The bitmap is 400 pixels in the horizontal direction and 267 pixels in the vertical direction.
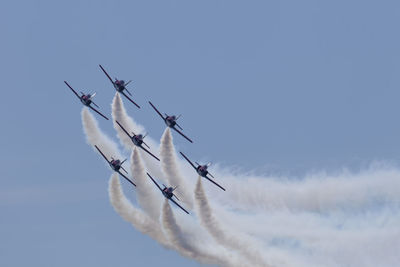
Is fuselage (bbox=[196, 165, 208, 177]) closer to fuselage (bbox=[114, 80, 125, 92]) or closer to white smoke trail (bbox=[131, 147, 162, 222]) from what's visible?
white smoke trail (bbox=[131, 147, 162, 222])

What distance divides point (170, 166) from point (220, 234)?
12.9 metres

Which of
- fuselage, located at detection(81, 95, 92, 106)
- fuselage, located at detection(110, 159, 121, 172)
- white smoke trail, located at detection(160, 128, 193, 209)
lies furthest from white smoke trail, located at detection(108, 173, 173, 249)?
fuselage, located at detection(81, 95, 92, 106)

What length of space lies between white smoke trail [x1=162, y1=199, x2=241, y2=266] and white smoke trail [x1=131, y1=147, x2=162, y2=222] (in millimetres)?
2278

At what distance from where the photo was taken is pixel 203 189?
10938 centimetres

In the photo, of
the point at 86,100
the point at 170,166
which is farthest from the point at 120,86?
the point at 170,166

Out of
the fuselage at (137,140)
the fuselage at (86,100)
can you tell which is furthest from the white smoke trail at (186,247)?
the fuselage at (86,100)

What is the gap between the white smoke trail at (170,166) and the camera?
113125mm

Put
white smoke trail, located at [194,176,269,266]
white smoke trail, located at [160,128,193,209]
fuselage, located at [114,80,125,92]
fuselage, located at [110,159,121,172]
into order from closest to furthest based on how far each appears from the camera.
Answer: white smoke trail, located at [194,176,269,266], white smoke trail, located at [160,128,193,209], fuselage, located at [110,159,121,172], fuselage, located at [114,80,125,92]

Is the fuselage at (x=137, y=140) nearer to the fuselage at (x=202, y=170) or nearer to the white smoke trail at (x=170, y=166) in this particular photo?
the white smoke trail at (x=170, y=166)

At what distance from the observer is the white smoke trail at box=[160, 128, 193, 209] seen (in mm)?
113125

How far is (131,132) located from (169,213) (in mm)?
15063

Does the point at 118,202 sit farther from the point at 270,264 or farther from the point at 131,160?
A: the point at 270,264

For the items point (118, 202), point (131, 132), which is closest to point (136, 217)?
point (118, 202)

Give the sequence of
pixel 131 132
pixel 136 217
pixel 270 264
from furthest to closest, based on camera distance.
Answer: pixel 131 132 → pixel 136 217 → pixel 270 264
